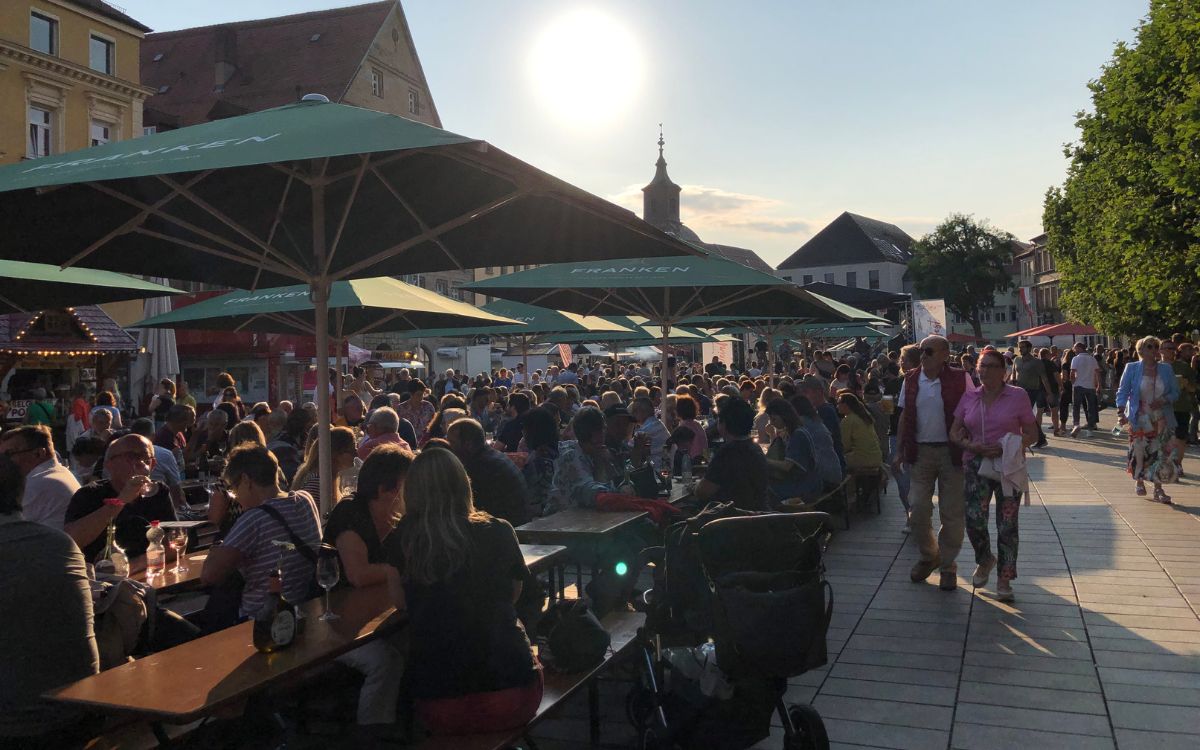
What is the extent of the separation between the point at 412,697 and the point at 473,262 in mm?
3874

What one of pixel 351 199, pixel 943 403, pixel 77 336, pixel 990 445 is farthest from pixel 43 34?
pixel 990 445

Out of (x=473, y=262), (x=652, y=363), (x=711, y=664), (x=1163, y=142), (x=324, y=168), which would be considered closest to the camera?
(x=711, y=664)

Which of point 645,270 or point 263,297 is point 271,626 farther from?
point 645,270

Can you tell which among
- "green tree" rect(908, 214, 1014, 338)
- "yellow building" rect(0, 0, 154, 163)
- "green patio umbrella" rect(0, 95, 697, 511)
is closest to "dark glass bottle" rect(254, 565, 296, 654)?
"green patio umbrella" rect(0, 95, 697, 511)

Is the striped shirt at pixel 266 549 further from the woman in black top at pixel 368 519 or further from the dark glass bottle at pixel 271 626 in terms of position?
the dark glass bottle at pixel 271 626

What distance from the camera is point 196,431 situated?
35.0ft

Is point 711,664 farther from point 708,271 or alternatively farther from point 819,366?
point 819,366

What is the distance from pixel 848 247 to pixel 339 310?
95678mm

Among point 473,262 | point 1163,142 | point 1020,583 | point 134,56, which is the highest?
point 134,56

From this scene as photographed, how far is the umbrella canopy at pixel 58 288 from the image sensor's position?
7.60 m

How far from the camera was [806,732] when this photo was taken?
4.03 meters

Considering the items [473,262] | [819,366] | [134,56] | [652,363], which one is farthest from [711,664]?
[652,363]

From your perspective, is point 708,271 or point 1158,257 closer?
point 708,271

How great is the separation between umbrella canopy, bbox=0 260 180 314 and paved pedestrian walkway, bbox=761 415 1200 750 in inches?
249
